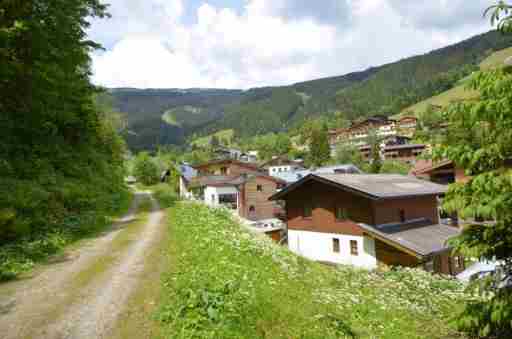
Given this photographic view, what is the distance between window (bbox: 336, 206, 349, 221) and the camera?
77.4ft

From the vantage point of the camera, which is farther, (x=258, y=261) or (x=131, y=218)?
(x=131, y=218)

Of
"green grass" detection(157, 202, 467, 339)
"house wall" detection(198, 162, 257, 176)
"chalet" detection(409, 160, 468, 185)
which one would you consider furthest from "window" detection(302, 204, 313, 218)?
"house wall" detection(198, 162, 257, 176)

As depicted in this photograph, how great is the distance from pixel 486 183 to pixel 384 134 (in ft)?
484

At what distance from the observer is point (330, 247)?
79.8 feet

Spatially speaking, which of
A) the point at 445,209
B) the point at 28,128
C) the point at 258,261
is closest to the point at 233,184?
the point at 28,128

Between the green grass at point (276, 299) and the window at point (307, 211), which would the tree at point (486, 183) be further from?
the window at point (307, 211)

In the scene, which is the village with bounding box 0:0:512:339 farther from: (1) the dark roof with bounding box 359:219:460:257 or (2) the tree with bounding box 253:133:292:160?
(2) the tree with bounding box 253:133:292:160

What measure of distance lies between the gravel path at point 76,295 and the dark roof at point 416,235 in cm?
1536

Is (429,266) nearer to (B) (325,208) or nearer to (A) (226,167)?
(B) (325,208)

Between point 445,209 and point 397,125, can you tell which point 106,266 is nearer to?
point 445,209

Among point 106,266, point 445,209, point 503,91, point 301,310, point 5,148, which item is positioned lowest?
point 301,310

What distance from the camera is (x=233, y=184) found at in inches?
2031

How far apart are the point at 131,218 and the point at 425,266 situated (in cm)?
2111

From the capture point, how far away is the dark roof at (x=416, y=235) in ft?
62.1
